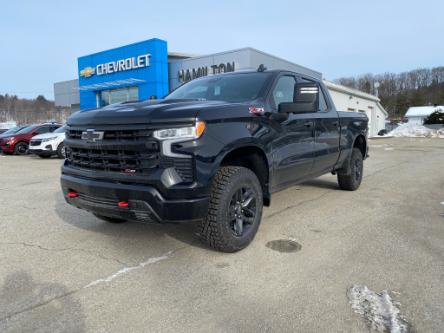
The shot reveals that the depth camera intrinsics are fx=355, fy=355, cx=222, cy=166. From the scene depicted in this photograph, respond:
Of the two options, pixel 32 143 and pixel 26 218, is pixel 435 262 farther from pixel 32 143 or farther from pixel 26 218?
pixel 32 143

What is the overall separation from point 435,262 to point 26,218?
16.4ft

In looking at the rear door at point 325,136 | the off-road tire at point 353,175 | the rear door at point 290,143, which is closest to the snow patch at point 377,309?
the rear door at point 290,143

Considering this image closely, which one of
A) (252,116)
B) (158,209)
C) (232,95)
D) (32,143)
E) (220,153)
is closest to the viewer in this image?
(158,209)

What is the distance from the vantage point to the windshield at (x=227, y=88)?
402 cm

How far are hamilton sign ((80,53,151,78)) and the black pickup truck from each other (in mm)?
19372

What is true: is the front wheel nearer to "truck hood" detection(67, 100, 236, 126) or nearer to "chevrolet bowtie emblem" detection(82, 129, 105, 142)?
"truck hood" detection(67, 100, 236, 126)

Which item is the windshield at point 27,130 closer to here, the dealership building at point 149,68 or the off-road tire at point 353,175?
the dealership building at point 149,68

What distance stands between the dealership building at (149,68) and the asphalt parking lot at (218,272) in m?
14.7

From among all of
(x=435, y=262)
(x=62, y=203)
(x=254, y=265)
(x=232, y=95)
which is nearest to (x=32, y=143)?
(x=62, y=203)

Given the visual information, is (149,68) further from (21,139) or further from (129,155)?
(129,155)

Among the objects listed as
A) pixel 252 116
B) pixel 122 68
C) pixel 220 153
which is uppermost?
pixel 122 68

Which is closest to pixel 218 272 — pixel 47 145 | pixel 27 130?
pixel 47 145

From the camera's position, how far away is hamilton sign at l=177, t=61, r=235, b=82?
20.2 metres

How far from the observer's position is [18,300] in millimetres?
2652
